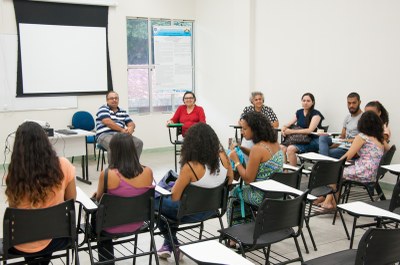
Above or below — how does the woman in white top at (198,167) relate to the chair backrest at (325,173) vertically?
above

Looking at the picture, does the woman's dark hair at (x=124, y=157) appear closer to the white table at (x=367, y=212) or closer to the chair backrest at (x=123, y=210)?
the chair backrest at (x=123, y=210)

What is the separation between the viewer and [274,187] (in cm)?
326

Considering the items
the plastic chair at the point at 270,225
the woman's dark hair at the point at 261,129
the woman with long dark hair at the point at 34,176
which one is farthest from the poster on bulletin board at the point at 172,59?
the woman with long dark hair at the point at 34,176

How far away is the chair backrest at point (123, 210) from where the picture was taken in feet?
9.20

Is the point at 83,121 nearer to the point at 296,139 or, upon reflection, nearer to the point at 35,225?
the point at 296,139

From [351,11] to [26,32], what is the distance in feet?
15.7

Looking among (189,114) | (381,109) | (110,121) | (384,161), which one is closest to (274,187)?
(384,161)

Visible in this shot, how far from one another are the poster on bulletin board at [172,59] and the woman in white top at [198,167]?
539 cm

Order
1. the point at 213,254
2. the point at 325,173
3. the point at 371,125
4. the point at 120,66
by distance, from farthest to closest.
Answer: the point at 120,66 → the point at 371,125 → the point at 325,173 → the point at 213,254

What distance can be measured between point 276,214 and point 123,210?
962mm

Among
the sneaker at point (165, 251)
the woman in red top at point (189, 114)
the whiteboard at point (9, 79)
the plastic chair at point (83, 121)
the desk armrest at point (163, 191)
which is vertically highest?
the whiteboard at point (9, 79)

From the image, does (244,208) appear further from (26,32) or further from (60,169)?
(26,32)

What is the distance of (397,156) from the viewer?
5.54 meters

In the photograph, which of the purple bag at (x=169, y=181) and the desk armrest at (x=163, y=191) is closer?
the desk armrest at (x=163, y=191)
